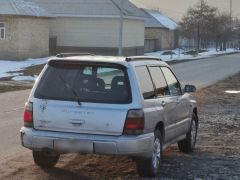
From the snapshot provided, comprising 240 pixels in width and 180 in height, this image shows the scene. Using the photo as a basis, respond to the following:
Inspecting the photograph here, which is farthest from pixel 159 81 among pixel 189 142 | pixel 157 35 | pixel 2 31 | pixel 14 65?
pixel 157 35

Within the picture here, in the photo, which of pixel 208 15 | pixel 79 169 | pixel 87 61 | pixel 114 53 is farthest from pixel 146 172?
pixel 208 15

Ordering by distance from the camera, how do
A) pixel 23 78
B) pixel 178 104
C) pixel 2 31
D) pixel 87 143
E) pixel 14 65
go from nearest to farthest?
pixel 87 143 < pixel 178 104 < pixel 23 78 < pixel 14 65 < pixel 2 31

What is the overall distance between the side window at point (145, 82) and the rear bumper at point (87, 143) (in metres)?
0.54

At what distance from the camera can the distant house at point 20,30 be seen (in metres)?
43.8

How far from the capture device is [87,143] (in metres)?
7.52

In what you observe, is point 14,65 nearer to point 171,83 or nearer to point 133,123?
point 171,83

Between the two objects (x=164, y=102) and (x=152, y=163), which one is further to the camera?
(x=164, y=102)

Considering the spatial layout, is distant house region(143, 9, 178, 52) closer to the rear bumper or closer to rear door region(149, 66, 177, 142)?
rear door region(149, 66, 177, 142)

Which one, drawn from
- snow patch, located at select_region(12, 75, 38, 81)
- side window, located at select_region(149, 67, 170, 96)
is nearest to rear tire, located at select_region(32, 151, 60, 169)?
side window, located at select_region(149, 67, 170, 96)

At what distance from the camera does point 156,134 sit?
26.8 feet

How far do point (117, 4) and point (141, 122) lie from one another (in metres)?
46.7

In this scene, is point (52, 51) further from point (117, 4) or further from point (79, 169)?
point (79, 169)

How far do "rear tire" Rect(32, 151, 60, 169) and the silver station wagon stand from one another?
0.04m

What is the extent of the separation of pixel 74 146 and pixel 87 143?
6.9 inches
